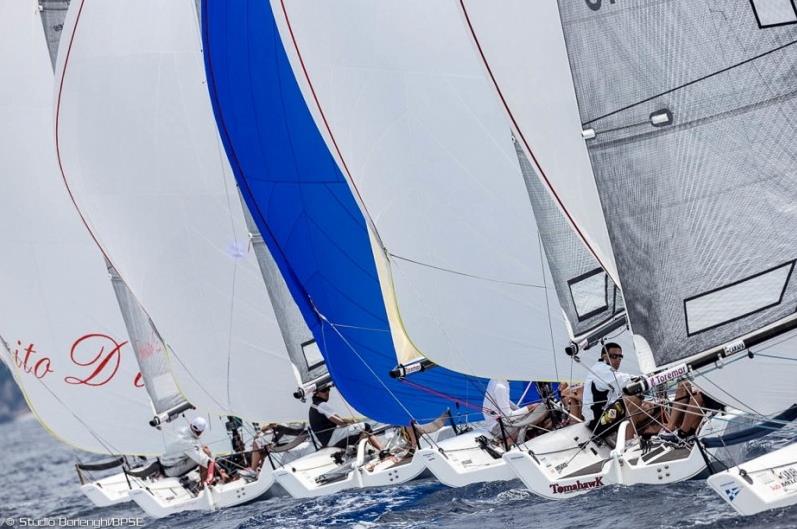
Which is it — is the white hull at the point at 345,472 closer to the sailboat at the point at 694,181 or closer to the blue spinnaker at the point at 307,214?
the blue spinnaker at the point at 307,214

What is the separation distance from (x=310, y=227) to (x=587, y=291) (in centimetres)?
403

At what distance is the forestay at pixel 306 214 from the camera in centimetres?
1588

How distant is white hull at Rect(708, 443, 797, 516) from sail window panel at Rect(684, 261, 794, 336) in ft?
3.39

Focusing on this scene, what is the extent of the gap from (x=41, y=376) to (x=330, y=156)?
687 cm

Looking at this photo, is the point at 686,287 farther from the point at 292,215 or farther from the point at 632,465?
the point at 292,215

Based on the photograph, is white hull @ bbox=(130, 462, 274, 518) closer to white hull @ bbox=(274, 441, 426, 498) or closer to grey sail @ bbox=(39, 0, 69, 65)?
white hull @ bbox=(274, 441, 426, 498)

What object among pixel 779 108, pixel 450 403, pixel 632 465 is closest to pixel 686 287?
pixel 779 108

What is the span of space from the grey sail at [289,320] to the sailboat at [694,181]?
7.44m

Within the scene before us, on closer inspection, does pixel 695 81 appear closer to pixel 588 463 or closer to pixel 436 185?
pixel 588 463

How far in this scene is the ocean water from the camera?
10672mm

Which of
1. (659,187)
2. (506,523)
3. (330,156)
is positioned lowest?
(506,523)

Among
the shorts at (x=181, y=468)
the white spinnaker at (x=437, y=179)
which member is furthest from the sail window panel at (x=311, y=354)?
the white spinnaker at (x=437, y=179)

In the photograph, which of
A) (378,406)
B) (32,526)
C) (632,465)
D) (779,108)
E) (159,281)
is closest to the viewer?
(779,108)

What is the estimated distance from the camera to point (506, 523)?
12352 millimetres
